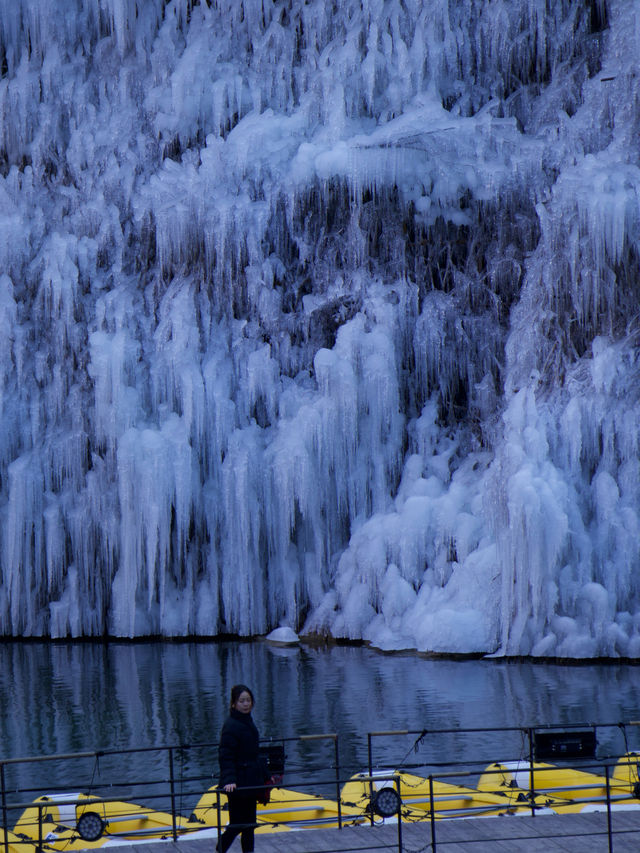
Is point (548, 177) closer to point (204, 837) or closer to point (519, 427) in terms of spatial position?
point (519, 427)

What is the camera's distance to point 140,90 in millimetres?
28219

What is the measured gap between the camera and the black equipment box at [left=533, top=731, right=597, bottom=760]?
924 cm

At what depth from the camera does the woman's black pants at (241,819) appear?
7.81 m

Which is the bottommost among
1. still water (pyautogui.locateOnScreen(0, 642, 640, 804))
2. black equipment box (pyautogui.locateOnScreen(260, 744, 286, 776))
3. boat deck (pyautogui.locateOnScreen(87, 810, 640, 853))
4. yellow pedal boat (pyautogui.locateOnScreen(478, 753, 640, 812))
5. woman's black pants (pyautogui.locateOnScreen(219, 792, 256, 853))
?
still water (pyautogui.locateOnScreen(0, 642, 640, 804))

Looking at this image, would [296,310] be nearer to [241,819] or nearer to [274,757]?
[274,757]

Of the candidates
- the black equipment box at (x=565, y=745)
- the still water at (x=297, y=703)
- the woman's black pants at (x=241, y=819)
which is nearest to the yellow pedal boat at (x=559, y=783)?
the black equipment box at (x=565, y=745)

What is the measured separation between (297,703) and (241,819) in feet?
35.2

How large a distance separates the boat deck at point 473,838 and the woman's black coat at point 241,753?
2.21 feet

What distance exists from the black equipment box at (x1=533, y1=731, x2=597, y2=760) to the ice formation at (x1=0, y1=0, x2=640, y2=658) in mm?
12244

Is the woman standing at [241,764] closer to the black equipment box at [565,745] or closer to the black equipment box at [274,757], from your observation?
the black equipment box at [274,757]

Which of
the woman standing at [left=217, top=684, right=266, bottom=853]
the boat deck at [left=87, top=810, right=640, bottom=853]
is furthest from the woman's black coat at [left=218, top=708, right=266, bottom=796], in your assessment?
the boat deck at [left=87, top=810, right=640, bottom=853]

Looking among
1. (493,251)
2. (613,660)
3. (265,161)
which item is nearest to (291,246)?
(265,161)

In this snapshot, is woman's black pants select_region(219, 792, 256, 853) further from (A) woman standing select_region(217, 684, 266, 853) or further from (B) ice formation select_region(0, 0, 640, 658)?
(B) ice formation select_region(0, 0, 640, 658)

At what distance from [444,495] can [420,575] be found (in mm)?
1598
